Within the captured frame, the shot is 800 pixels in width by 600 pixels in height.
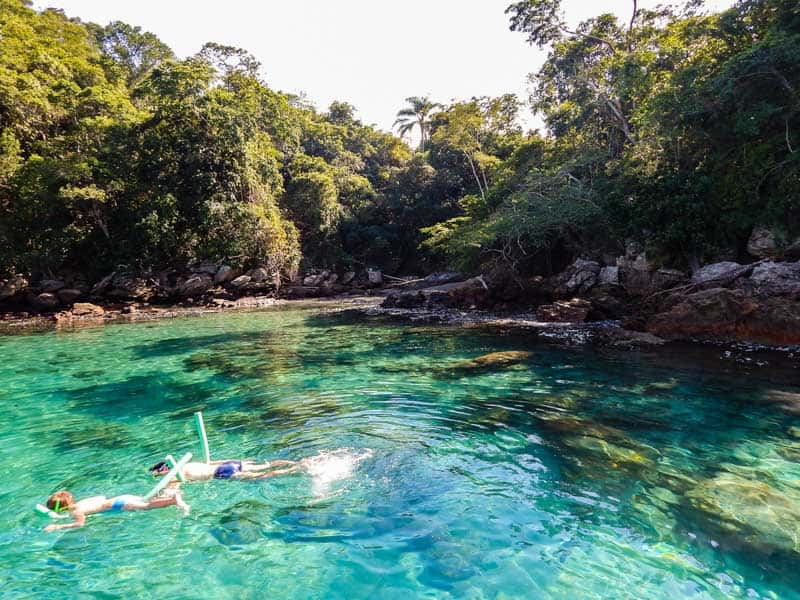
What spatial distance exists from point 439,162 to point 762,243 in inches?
1106

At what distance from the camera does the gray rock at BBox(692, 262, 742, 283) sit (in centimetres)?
1367

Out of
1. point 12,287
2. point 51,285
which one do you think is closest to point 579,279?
point 51,285

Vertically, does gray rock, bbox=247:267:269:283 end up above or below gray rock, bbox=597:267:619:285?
above

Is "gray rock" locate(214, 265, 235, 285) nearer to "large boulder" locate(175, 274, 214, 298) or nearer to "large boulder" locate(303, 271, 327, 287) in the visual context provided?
"large boulder" locate(175, 274, 214, 298)

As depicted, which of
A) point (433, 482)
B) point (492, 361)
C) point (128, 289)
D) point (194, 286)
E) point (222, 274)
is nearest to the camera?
point (433, 482)

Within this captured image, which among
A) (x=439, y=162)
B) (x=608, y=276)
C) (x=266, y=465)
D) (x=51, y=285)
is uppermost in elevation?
(x=439, y=162)

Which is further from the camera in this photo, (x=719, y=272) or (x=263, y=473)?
(x=719, y=272)

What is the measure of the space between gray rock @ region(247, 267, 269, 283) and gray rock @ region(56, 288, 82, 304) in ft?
32.2

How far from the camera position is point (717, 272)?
1404cm

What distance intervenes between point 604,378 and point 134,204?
2893 centimetres

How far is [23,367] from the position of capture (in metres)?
12.1

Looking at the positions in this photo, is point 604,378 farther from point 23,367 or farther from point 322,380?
point 23,367

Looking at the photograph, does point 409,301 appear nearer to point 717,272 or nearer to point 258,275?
point 258,275

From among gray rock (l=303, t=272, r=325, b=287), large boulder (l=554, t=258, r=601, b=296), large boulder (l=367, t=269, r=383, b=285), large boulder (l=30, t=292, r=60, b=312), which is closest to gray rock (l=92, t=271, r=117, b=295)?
large boulder (l=30, t=292, r=60, b=312)
